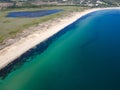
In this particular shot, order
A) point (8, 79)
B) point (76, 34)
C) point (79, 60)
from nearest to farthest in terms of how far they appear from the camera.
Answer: point (8, 79) < point (79, 60) < point (76, 34)

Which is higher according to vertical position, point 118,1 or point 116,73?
point 116,73

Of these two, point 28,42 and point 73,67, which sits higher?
point 73,67

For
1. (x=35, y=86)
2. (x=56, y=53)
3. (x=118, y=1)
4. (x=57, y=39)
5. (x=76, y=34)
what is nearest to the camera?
(x=35, y=86)

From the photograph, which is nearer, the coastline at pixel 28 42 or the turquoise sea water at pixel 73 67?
the turquoise sea water at pixel 73 67

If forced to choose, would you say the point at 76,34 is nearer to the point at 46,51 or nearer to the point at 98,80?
the point at 46,51

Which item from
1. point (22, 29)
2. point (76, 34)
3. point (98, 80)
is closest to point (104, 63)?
point (98, 80)

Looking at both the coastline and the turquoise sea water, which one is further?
the coastline

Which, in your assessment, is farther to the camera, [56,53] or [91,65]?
[56,53]

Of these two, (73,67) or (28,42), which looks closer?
(73,67)
